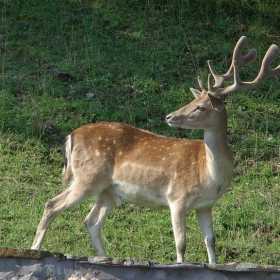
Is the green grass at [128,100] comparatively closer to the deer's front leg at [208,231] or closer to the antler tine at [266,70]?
the deer's front leg at [208,231]

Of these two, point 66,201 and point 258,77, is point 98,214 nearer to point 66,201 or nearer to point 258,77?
point 66,201

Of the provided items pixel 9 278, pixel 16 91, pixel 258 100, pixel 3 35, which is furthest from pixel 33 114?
pixel 9 278

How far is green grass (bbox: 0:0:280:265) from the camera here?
8.52 metres

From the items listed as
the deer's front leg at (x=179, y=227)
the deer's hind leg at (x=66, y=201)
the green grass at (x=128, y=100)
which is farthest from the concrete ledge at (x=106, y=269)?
the green grass at (x=128, y=100)

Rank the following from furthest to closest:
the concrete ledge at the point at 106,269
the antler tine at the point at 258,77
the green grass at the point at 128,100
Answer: the green grass at the point at 128,100 → the antler tine at the point at 258,77 → the concrete ledge at the point at 106,269

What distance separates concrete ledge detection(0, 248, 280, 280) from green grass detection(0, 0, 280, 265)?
3.38 meters

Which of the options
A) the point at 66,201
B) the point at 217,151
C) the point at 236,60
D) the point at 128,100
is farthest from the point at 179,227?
the point at 128,100

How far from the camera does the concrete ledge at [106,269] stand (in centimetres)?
458

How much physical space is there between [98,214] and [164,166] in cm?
94

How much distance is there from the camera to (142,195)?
7.89 metres

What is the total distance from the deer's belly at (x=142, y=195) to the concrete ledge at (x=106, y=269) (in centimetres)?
320

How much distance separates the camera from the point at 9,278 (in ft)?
15.4

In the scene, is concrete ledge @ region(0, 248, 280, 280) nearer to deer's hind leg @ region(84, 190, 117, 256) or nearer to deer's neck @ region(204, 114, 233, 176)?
deer's neck @ region(204, 114, 233, 176)

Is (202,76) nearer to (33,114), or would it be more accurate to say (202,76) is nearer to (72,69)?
(72,69)
